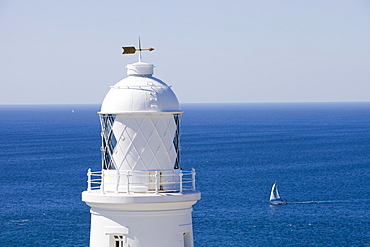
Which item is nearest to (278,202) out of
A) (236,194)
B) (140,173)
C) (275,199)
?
(275,199)

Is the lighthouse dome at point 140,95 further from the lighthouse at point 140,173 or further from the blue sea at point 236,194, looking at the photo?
the blue sea at point 236,194

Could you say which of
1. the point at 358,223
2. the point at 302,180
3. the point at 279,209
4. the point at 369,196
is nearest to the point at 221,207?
the point at 279,209

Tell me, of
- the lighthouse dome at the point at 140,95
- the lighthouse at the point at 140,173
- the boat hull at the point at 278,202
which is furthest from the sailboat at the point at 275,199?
the lighthouse dome at the point at 140,95

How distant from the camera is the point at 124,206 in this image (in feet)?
35.8

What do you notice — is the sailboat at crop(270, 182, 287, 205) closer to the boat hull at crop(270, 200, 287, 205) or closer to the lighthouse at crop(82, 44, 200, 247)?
the boat hull at crop(270, 200, 287, 205)

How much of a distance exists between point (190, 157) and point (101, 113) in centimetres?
11608

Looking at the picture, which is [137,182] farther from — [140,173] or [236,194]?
[236,194]

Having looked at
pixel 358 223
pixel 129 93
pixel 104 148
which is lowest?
pixel 358 223

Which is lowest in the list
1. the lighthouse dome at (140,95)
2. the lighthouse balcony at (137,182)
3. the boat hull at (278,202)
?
the boat hull at (278,202)

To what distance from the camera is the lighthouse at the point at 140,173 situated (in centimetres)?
1100

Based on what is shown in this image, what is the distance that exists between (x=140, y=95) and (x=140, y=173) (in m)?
1.11

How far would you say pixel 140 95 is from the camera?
11148 millimetres

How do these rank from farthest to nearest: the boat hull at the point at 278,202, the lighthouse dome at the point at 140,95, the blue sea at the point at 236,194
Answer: the boat hull at the point at 278,202 < the blue sea at the point at 236,194 < the lighthouse dome at the point at 140,95

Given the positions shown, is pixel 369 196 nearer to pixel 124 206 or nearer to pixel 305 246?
pixel 305 246
